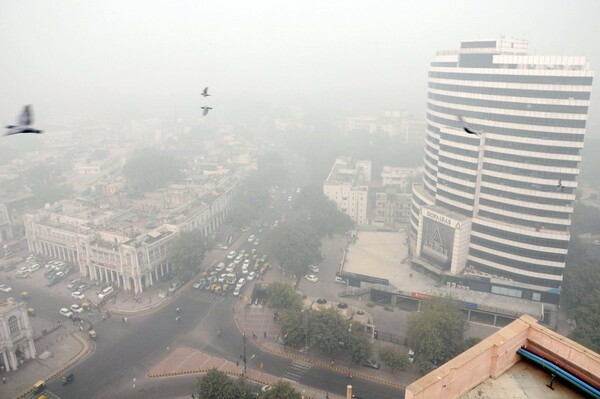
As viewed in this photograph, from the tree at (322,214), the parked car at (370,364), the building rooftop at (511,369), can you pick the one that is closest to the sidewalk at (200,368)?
the parked car at (370,364)

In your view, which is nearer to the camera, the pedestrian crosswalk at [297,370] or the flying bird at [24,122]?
the flying bird at [24,122]

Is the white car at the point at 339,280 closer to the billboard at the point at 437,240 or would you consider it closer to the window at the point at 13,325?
the billboard at the point at 437,240

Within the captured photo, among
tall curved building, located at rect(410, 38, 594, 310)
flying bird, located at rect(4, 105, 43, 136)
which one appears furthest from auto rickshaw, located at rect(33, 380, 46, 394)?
tall curved building, located at rect(410, 38, 594, 310)

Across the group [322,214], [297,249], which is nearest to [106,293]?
[297,249]

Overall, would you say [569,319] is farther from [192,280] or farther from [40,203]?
[40,203]

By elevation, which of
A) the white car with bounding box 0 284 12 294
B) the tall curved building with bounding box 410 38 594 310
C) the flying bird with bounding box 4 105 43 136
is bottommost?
the white car with bounding box 0 284 12 294

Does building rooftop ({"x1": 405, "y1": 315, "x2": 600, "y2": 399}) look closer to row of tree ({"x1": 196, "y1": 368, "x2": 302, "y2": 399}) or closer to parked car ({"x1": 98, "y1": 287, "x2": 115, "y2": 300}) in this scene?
row of tree ({"x1": 196, "y1": 368, "x2": 302, "y2": 399})

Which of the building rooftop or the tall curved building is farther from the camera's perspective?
the tall curved building
